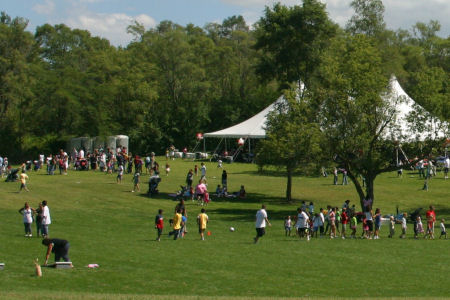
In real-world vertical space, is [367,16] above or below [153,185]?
above

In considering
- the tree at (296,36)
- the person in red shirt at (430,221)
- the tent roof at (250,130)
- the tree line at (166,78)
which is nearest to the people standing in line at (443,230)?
the person in red shirt at (430,221)

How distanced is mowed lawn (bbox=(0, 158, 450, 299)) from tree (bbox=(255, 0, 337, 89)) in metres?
23.4

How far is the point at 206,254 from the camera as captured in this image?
22844 mm

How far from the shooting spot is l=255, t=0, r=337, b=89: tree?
61.1m

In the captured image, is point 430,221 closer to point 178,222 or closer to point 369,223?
point 369,223

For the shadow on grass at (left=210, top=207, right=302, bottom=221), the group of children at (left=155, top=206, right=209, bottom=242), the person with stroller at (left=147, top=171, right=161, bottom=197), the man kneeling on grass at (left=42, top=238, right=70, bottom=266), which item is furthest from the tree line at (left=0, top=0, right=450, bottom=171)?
the man kneeling on grass at (left=42, top=238, right=70, bottom=266)

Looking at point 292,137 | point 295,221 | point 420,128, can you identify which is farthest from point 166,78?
point 295,221

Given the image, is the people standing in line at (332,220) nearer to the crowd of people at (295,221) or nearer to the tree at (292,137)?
the crowd of people at (295,221)

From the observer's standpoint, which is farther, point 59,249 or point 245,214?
point 245,214

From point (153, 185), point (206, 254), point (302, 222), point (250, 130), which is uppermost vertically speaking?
point (250, 130)

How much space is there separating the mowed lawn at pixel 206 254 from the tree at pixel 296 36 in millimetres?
23395

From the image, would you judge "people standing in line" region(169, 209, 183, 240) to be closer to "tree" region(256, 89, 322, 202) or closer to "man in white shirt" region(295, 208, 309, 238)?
"man in white shirt" region(295, 208, 309, 238)

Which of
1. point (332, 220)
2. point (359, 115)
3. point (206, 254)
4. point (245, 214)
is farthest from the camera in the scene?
point (245, 214)

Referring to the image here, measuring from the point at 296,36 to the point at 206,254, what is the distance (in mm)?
42108
